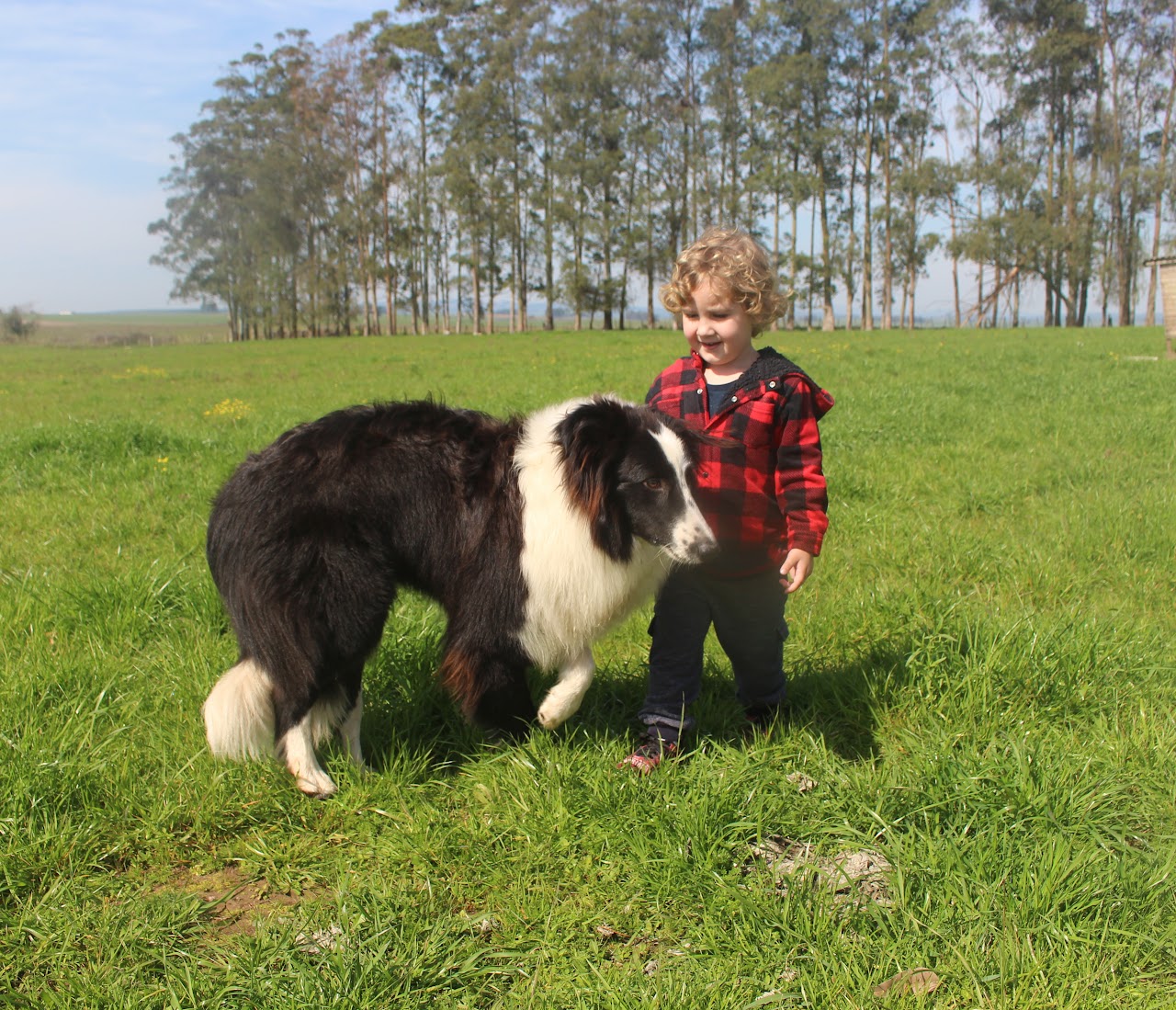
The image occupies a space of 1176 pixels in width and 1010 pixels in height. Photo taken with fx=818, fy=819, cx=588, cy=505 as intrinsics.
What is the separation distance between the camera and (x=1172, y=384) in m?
11.3

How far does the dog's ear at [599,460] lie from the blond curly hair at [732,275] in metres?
0.50

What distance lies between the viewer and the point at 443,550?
9.58 ft

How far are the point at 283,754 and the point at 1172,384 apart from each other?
1264cm

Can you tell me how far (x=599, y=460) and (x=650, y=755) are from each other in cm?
113

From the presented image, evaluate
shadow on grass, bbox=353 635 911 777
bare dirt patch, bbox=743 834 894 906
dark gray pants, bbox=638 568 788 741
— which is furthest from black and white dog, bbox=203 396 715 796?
bare dirt patch, bbox=743 834 894 906

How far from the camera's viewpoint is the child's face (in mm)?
2828

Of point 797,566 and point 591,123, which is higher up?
point 591,123

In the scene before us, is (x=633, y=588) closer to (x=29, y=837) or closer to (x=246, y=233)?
(x=29, y=837)

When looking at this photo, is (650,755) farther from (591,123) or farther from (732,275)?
(591,123)

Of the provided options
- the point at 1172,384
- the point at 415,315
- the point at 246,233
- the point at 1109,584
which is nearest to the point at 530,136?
the point at 415,315

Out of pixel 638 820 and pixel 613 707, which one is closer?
pixel 638 820

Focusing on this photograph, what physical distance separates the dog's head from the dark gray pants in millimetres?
380

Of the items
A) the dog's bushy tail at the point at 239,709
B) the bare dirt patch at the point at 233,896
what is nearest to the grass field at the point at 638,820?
the bare dirt patch at the point at 233,896

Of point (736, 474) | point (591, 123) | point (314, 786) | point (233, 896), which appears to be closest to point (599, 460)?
point (736, 474)
